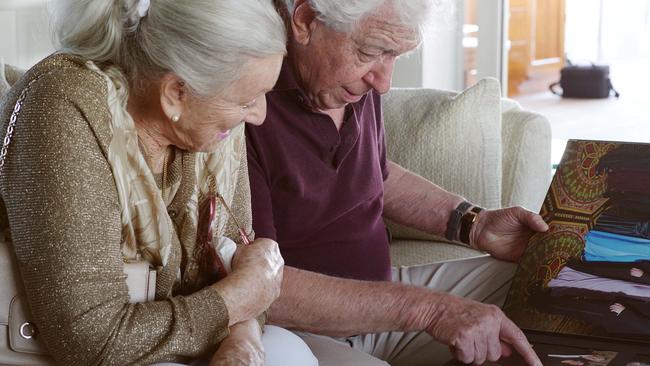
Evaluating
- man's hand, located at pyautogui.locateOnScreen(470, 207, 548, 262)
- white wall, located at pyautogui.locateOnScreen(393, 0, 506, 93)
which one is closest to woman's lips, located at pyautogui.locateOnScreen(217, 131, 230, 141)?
man's hand, located at pyautogui.locateOnScreen(470, 207, 548, 262)

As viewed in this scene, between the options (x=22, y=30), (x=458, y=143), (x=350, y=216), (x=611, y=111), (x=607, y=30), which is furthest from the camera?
(x=607, y=30)

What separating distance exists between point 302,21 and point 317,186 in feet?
1.11

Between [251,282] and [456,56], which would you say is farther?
[456,56]

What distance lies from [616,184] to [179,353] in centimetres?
86

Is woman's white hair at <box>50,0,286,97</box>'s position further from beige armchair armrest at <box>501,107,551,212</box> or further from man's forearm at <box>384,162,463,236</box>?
beige armchair armrest at <box>501,107,551,212</box>

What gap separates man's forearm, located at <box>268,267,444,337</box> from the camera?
175cm

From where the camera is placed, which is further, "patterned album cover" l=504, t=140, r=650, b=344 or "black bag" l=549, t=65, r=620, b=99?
"black bag" l=549, t=65, r=620, b=99

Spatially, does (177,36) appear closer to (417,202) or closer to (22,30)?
(417,202)

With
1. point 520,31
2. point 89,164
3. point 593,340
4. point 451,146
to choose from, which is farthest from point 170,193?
point 520,31

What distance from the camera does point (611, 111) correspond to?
508 centimetres

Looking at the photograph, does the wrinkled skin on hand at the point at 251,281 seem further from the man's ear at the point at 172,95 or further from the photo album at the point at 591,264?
the photo album at the point at 591,264

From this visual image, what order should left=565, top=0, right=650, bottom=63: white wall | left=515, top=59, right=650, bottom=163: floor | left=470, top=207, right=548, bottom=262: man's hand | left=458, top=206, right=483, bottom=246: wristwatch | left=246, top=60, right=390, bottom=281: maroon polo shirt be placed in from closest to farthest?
left=246, top=60, right=390, bottom=281: maroon polo shirt < left=470, top=207, right=548, bottom=262: man's hand < left=458, top=206, right=483, bottom=246: wristwatch < left=515, top=59, right=650, bottom=163: floor < left=565, top=0, right=650, bottom=63: white wall

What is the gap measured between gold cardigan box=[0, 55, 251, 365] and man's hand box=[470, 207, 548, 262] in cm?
86

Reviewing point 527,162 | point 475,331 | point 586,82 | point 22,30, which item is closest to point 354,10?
point 475,331
